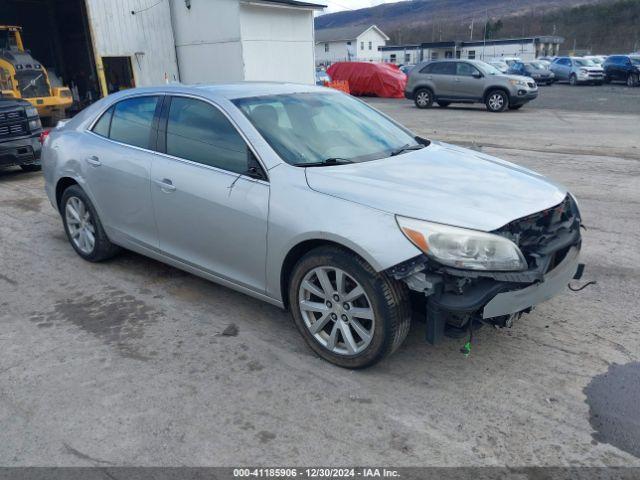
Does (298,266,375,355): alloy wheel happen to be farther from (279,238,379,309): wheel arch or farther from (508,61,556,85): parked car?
(508,61,556,85): parked car

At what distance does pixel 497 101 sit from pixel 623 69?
16.4 m

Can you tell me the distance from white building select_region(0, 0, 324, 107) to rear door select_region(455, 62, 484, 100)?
21.1 ft

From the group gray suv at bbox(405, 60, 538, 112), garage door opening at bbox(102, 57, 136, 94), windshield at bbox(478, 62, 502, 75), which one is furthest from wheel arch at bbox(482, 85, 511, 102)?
garage door opening at bbox(102, 57, 136, 94)

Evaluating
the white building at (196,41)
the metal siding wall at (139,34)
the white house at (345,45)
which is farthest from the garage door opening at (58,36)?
the white house at (345,45)

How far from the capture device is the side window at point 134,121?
4398 millimetres

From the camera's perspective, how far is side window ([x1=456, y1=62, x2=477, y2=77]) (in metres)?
19.6

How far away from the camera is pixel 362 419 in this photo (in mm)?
2908

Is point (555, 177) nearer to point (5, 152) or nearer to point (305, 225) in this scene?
point (305, 225)

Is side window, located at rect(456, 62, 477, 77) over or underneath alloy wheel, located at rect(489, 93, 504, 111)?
over

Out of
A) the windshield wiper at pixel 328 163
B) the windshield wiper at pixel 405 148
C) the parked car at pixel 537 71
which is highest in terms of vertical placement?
the windshield wiper at pixel 328 163

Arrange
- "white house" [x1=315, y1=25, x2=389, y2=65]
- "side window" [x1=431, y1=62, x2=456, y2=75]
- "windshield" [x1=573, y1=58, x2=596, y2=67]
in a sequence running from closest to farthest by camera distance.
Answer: "side window" [x1=431, y1=62, x2=456, y2=75] < "windshield" [x1=573, y1=58, x2=596, y2=67] < "white house" [x1=315, y1=25, x2=389, y2=65]

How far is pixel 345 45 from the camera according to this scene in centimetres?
7044

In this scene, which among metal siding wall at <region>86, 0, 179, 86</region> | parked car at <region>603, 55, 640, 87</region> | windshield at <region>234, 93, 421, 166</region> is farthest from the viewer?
parked car at <region>603, 55, 640, 87</region>

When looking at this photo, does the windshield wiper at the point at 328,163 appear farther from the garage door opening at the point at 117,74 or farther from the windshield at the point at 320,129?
the garage door opening at the point at 117,74
